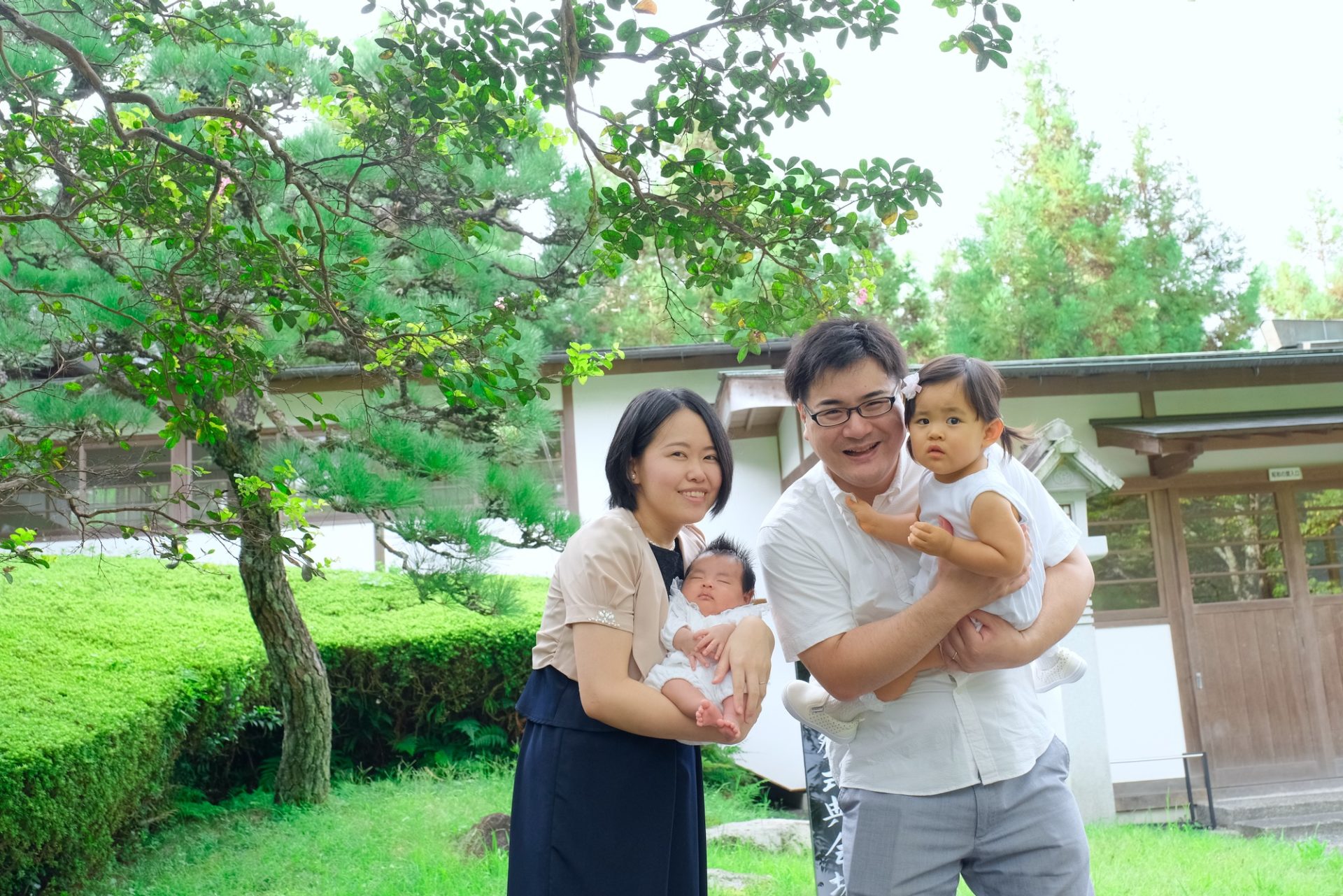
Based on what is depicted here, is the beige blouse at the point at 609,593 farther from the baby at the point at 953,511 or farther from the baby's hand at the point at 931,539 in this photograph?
the baby's hand at the point at 931,539

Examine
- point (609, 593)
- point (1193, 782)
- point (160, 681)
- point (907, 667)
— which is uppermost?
point (609, 593)

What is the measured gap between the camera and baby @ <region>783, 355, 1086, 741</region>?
1888 mm

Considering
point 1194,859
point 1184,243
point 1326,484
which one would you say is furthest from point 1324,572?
point 1184,243

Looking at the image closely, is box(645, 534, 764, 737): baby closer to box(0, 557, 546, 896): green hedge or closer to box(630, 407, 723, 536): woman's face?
box(630, 407, 723, 536): woman's face

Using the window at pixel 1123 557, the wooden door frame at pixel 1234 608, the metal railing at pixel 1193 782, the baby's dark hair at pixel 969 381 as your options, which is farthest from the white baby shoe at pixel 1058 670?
the wooden door frame at pixel 1234 608

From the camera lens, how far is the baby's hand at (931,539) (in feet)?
6.09

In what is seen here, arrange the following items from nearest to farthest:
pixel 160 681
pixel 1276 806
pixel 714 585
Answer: pixel 714 585 → pixel 160 681 → pixel 1276 806

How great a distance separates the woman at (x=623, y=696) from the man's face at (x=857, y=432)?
0.69ft

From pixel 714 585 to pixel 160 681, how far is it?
476 centimetres

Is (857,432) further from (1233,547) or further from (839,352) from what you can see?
(1233,547)

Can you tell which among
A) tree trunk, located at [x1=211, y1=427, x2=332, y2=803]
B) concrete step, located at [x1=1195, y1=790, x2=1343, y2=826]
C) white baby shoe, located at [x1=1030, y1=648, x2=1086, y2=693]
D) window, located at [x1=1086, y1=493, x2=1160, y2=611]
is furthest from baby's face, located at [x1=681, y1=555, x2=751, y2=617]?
window, located at [x1=1086, y1=493, x2=1160, y2=611]

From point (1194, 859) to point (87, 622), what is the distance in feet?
21.5

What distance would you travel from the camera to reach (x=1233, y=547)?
8453mm

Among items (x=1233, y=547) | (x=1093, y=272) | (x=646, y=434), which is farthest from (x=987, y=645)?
(x=1093, y=272)
